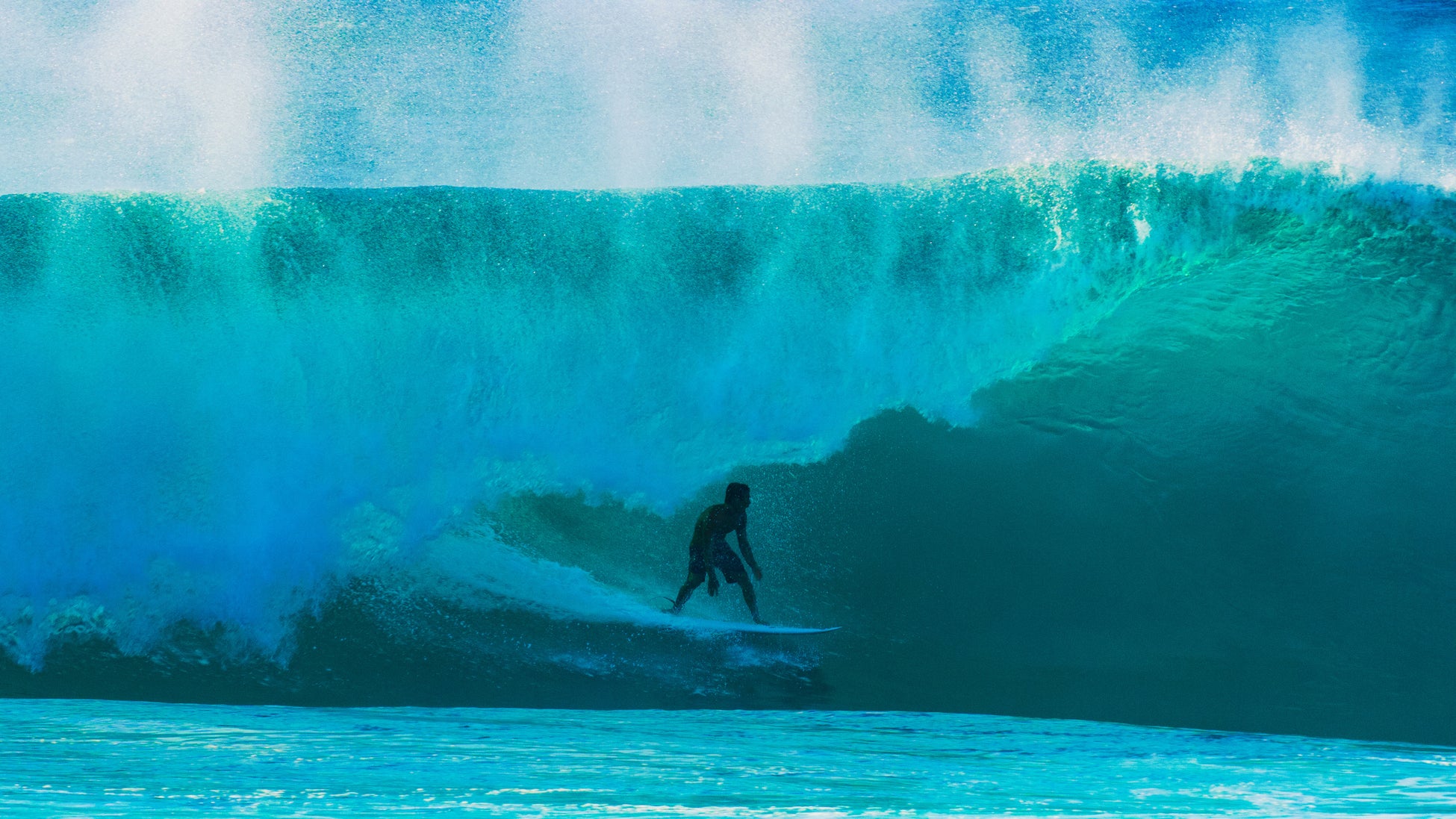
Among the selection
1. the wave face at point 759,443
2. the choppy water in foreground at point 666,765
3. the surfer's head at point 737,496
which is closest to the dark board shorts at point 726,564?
the surfer's head at point 737,496

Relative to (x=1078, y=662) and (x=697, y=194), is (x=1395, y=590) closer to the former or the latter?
(x=1078, y=662)

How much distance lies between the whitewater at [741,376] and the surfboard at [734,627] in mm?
33

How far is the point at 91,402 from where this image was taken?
25.9ft

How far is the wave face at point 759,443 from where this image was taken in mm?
7148

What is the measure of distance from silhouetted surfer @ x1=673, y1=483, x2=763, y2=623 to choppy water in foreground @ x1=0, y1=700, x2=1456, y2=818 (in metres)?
0.73

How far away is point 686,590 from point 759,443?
127 cm

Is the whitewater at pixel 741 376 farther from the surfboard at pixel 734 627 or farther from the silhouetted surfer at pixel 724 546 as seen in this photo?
the silhouetted surfer at pixel 724 546

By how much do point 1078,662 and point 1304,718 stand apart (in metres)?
1.15

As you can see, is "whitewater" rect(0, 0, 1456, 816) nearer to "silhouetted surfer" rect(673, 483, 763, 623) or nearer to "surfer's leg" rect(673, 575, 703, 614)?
"surfer's leg" rect(673, 575, 703, 614)

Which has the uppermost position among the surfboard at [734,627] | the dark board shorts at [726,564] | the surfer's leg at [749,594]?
the dark board shorts at [726,564]

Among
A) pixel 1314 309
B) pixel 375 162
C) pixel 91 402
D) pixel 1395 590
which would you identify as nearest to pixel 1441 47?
pixel 1314 309

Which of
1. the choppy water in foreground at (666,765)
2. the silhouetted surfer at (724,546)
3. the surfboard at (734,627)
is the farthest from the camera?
the silhouetted surfer at (724,546)

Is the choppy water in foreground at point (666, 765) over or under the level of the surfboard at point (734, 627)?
under

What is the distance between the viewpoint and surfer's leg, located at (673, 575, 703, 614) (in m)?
7.19
